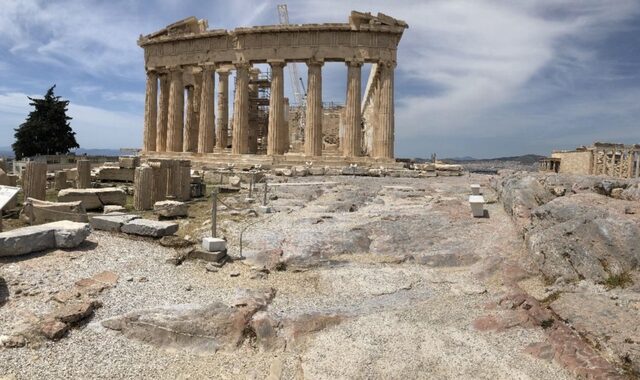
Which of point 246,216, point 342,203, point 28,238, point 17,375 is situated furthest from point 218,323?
point 342,203

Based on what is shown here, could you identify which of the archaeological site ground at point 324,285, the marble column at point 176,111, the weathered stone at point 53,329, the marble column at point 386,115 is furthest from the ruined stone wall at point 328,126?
the weathered stone at point 53,329

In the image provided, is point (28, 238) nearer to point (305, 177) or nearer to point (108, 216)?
point (108, 216)

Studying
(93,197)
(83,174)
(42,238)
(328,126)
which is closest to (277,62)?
(83,174)

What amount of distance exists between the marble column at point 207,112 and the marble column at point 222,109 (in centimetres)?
354

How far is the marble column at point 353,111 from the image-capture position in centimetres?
3114

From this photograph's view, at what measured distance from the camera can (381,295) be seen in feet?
25.9

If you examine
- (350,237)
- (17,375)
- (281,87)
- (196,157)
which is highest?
(281,87)

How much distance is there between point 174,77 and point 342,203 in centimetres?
2618

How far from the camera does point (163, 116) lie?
3850 centimetres

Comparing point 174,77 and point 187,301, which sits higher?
point 174,77

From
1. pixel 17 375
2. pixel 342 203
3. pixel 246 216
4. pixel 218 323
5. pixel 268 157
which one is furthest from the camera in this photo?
pixel 268 157

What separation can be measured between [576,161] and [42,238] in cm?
3418

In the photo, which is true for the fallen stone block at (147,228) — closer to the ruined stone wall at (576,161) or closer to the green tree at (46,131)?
the ruined stone wall at (576,161)

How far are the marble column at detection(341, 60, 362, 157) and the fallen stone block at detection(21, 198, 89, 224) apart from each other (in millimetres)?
21551
